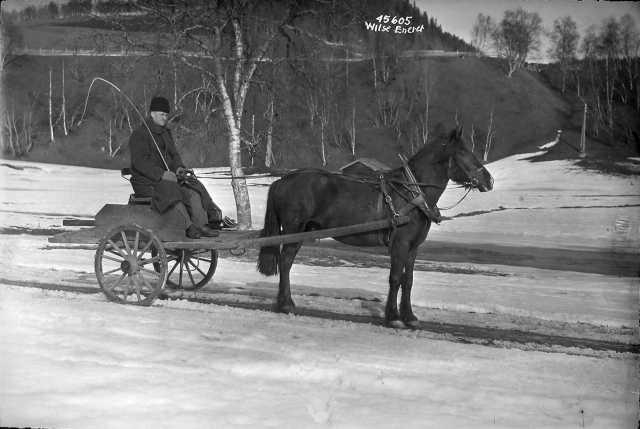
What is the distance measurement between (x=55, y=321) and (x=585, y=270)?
9227mm

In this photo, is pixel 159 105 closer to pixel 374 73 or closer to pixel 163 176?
pixel 163 176

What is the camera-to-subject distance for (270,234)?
26.5ft

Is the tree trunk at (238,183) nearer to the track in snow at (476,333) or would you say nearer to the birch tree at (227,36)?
the birch tree at (227,36)

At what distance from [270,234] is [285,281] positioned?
64cm

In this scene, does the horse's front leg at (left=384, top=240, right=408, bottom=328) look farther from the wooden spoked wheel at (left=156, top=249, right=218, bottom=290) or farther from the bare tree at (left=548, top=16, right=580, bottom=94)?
the bare tree at (left=548, top=16, right=580, bottom=94)

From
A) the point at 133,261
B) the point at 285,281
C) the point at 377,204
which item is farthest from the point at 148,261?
the point at 377,204

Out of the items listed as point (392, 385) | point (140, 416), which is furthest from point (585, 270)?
point (140, 416)

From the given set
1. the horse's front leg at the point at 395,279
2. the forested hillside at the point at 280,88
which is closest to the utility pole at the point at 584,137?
the forested hillside at the point at 280,88

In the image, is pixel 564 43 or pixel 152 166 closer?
pixel 564 43

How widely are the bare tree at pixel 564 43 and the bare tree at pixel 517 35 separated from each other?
162mm

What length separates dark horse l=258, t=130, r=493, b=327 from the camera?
24.1 feet

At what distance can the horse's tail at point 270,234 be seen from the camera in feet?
26.5

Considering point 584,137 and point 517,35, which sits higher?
point 517,35

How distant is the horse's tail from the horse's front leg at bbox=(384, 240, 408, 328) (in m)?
1.58
